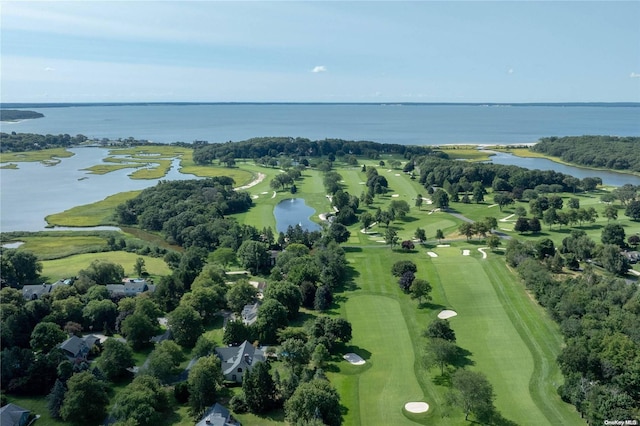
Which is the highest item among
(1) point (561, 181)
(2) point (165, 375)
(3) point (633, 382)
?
(1) point (561, 181)

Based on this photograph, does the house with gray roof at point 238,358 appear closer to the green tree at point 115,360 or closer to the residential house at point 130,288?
the green tree at point 115,360

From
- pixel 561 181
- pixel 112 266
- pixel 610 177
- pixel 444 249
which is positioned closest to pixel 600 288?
pixel 444 249

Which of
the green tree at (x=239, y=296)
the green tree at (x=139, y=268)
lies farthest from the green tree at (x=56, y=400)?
the green tree at (x=139, y=268)

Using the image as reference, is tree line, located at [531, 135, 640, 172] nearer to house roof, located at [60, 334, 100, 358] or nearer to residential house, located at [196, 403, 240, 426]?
residential house, located at [196, 403, 240, 426]

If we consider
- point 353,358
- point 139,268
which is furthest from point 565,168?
point 139,268

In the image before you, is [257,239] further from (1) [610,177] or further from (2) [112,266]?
(1) [610,177]

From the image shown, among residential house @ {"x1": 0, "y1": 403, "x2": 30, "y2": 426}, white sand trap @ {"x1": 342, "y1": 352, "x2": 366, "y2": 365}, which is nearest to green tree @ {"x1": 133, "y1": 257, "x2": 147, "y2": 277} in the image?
residential house @ {"x1": 0, "y1": 403, "x2": 30, "y2": 426}
